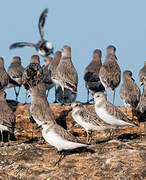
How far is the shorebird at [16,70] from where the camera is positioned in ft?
79.2

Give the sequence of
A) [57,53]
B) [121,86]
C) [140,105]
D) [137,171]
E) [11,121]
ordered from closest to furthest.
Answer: [137,171] < [11,121] < [140,105] < [121,86] < [57,53]

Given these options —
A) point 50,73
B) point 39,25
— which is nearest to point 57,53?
point 50,73

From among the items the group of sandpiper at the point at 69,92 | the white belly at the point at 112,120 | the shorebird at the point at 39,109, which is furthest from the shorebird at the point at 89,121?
the shorebird at the point at 39,109

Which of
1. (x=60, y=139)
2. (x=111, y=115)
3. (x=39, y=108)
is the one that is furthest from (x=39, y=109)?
(x=60, y=139)

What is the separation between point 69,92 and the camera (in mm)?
23562

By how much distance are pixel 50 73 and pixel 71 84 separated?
2.78 m

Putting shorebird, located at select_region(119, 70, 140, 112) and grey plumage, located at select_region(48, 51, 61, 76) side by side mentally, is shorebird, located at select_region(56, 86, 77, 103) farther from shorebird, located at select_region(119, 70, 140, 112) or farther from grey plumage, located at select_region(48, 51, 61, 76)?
shorebird, located at select_region(119, 70, 140, 112)

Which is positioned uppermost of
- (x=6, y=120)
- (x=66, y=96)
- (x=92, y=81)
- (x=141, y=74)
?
(x=141, y=74)

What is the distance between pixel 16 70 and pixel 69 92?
2901 millimetres

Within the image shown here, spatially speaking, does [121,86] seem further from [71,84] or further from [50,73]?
[50,73]

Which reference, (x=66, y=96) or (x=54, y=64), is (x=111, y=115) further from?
(x=54, y=64)

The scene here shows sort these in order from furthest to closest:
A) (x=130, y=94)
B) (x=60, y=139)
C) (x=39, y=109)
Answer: (x=130, y=94) < (x=39, y=109) < (x=60, y=139)

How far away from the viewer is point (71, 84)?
69.9ft

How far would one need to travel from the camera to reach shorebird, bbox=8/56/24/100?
950 inches
